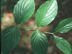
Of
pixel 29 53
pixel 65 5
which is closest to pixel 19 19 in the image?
pixel 29 53

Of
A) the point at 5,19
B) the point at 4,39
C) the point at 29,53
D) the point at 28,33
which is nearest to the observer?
the point at 4,39

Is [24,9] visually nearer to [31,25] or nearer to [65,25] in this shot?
[65,25]

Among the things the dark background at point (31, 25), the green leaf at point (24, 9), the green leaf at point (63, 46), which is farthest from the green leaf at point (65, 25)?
the dark background at point (31, 25)

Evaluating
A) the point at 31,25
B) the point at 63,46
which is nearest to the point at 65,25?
the point at 63,46

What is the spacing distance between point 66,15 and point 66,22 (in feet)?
7.52

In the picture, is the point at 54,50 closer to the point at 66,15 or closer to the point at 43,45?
the point at 66,15

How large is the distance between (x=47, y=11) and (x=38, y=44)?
0.61 ft

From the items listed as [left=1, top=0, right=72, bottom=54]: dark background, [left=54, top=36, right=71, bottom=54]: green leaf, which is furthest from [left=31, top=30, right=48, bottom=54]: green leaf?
[left=1, top=0, right=72, bottom=54]: dark background

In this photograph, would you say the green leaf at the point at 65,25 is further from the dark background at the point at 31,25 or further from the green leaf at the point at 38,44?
the dark background at the point at 31,25

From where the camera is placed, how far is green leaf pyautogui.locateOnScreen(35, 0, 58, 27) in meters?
0.69

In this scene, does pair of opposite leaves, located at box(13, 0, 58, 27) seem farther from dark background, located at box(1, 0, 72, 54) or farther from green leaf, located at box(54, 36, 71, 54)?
dark background, located at box(1, 0, 72, 54)

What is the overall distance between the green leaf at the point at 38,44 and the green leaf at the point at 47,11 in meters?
0.09

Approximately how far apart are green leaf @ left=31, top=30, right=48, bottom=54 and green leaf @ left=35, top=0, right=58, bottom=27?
0.29ft

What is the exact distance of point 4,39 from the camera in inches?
26.3
